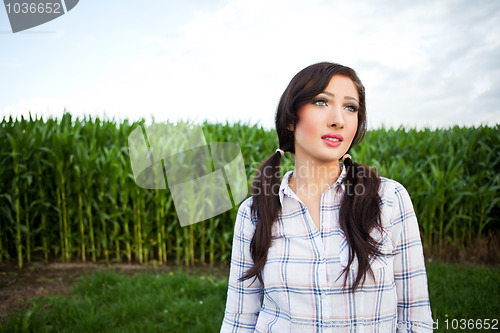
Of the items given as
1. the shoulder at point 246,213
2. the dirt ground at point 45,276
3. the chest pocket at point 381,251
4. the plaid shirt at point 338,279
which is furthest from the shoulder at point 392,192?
the dirt ground at point 45,276

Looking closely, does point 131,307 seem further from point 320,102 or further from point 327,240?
point 320,102

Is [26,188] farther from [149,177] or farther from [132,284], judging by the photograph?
[132,284]

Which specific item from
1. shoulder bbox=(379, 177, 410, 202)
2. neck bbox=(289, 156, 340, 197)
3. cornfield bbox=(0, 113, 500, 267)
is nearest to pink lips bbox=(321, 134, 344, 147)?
neck bbox=(289, 156, 340, 197)

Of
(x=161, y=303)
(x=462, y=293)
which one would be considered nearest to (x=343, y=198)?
(x=161, y=303)

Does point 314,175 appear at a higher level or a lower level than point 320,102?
lower

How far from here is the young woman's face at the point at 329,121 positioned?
1.35 m

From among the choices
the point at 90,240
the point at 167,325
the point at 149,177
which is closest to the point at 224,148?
the point at 149,177

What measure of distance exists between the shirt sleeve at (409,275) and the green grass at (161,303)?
6.12 ft

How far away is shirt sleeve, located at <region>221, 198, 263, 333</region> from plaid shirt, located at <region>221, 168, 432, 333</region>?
65 millimetres

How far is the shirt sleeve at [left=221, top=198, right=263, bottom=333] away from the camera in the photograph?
4.75 feet

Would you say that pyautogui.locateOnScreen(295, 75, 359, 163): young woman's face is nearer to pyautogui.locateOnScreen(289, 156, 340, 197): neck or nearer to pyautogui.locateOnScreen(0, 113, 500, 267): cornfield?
pyautogui.locateOnScreen(289, 156, 340, 197): neck

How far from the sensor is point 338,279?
1273 mm

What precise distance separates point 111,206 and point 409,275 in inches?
168

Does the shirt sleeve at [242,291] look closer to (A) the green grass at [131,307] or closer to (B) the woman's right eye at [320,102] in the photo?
(B) the woman's right eye at [320,102]
